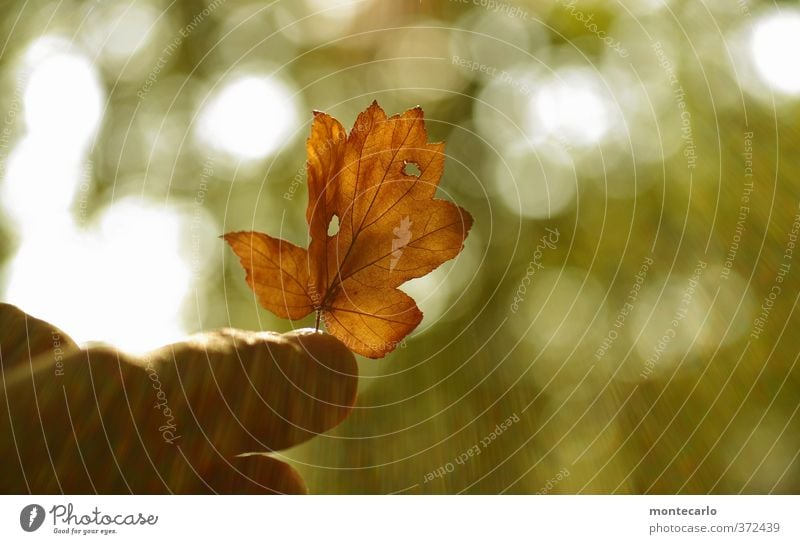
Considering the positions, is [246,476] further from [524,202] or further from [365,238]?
[524,202]

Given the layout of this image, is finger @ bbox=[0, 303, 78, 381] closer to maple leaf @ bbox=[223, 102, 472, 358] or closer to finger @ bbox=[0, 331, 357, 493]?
finger @ bbox=[0, 331, 357, 493]

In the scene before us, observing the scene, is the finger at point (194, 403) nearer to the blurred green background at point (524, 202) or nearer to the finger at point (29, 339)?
the finger at point (29, 339)

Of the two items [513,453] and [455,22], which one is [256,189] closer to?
[455,22]

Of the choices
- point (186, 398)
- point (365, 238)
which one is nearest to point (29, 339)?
point (186, 398)
